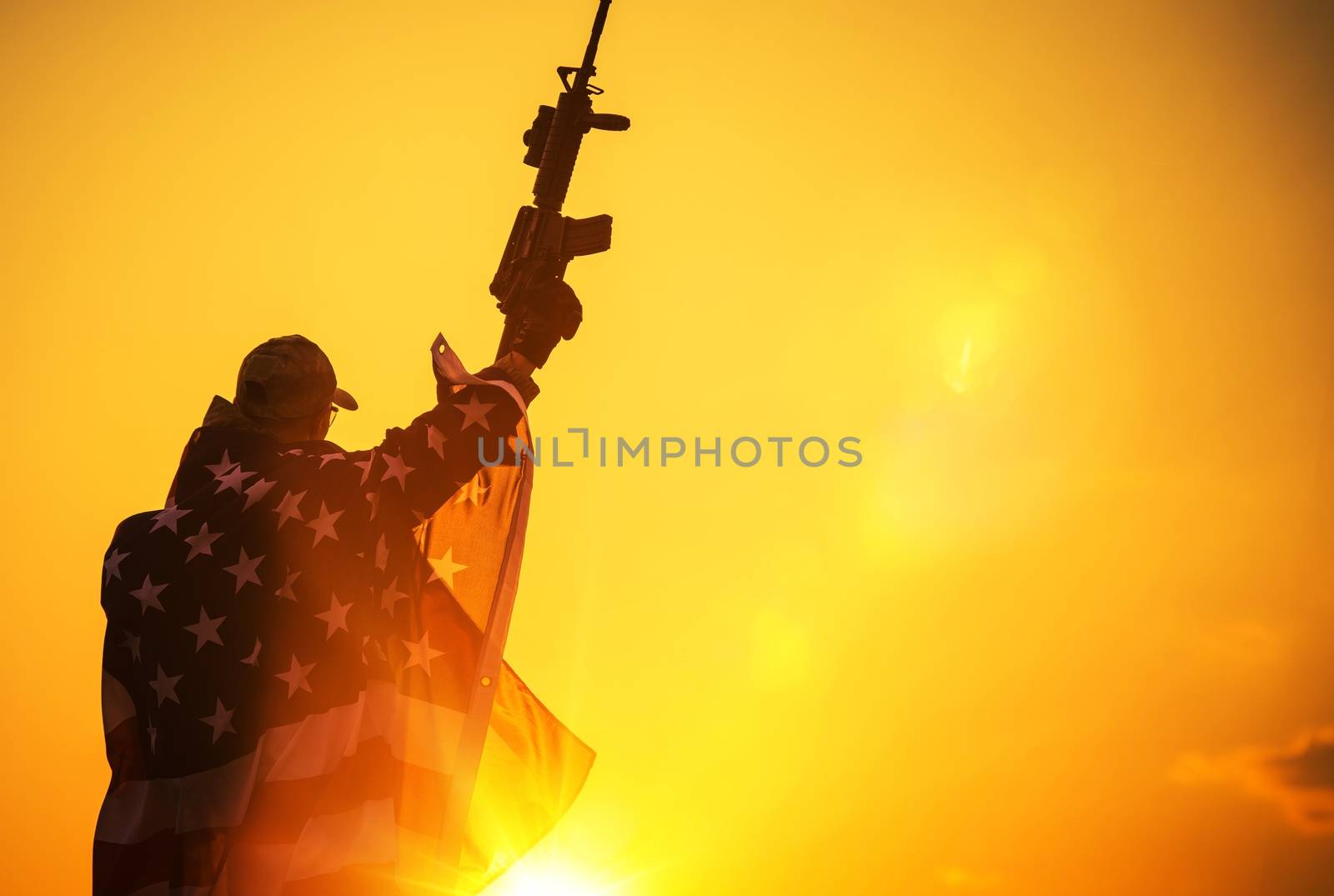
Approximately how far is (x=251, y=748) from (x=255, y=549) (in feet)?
2.28

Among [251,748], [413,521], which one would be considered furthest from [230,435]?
[251,748]

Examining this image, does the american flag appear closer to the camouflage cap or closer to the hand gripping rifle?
the camouflage cap

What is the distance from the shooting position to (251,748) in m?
4.12

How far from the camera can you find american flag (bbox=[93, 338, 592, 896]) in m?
4.09

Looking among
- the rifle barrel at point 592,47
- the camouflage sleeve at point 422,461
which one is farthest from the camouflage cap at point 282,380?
the rifle barrel at point 592,47

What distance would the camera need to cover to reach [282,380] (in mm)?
4473

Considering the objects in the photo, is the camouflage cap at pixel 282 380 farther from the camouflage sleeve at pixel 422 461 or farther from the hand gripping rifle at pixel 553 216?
the hand gripping rifle at pixel 553 216

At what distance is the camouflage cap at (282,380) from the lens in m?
4.46

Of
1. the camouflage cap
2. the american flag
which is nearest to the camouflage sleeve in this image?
the american flag

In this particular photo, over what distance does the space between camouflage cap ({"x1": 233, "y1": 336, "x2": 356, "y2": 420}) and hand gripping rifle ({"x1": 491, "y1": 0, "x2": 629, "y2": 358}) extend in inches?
30.0

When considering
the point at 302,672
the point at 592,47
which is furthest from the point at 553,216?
the point at 302,672

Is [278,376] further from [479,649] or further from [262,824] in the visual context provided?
[262,824]

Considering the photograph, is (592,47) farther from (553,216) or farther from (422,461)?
(422,461)

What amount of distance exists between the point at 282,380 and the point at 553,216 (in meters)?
1.78
